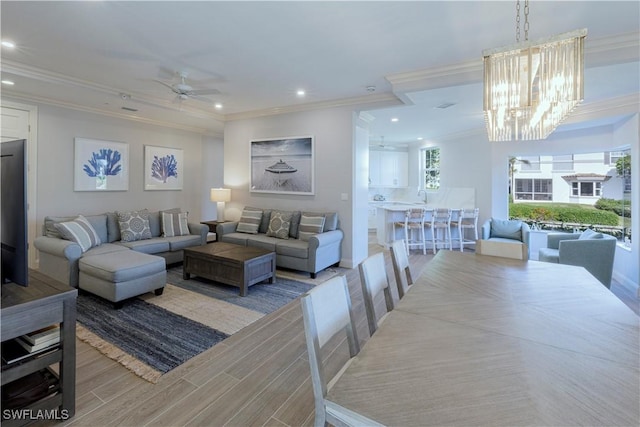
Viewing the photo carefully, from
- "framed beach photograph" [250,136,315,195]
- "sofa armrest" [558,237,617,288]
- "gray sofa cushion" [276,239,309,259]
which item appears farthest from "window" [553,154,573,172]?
"gray sofa cushion" [276,239,309,259]

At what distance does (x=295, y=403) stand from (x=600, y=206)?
243 inches

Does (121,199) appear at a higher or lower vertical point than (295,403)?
higher

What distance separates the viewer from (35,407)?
158 centimetres

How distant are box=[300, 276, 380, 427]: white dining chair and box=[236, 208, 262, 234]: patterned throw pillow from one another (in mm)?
4003

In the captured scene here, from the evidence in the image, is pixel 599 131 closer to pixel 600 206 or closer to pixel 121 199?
pixel 600 206

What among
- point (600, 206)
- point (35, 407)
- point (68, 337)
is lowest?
point (35, 407)

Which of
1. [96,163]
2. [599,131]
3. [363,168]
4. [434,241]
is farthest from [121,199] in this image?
[599,131]

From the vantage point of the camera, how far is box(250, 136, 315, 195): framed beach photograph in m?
5.30

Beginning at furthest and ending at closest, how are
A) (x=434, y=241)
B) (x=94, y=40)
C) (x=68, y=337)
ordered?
(x=434, y=241)
(x=94, y=40)
(x=68, y=337)

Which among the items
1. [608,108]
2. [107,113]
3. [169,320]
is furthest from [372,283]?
[107,113]

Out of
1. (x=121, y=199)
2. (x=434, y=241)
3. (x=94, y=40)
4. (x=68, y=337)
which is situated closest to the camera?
(x=68, y=337)

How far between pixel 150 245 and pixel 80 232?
2.78 feet

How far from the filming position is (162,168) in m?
6.34

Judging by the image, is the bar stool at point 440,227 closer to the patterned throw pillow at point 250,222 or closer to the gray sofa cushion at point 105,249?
the patterned throw pillow at point 250,222
